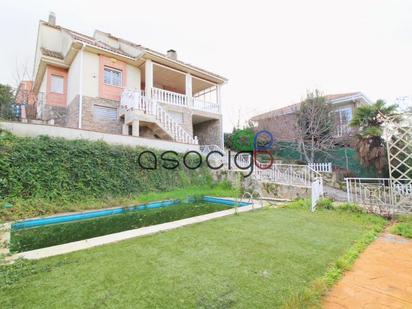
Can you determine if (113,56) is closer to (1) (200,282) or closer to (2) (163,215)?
(2) (163,215)

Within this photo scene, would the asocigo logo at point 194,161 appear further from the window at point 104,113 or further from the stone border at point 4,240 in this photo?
the stone border at point 4,240

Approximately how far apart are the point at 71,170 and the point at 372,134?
1478cm

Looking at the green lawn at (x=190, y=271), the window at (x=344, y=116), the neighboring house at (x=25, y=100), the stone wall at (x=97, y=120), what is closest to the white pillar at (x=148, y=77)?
the stone wall at (x=97, y=120)

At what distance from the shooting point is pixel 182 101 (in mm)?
16203

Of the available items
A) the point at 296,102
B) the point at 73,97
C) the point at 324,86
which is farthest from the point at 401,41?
the point at 73,97

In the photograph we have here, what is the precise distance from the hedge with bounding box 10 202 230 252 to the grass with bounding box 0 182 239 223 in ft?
4.17

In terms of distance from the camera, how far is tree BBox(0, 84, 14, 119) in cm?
1429

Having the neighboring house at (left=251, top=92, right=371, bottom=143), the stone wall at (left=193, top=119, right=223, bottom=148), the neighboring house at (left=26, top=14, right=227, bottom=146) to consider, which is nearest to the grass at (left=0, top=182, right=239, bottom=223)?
the neighboring house at (left=26, top=14, right=227, bottom=146)

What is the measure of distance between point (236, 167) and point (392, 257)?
9424 mm

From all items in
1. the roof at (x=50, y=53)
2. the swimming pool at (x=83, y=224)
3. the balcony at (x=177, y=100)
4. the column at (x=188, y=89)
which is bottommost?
the swimming pool at (x=83, y=224)

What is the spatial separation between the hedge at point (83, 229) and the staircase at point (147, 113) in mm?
6333

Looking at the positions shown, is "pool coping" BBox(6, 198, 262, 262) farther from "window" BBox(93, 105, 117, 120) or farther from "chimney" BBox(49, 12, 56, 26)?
"chimney" BBox(49, 12, 56, 26)

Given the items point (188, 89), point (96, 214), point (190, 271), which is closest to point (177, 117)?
point (188, 89)

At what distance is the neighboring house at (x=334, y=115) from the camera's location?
59.9 ft
